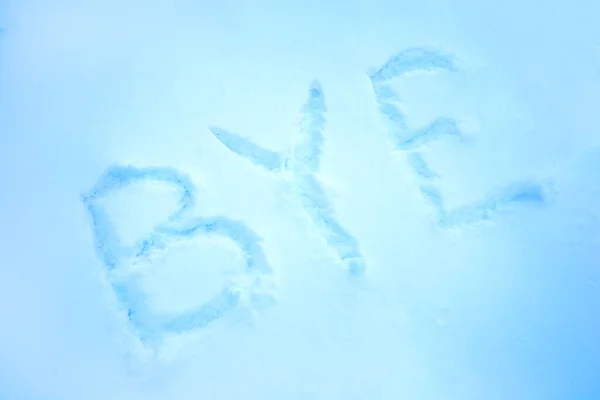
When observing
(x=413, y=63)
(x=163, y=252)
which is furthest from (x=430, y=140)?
(x=163, y=252)

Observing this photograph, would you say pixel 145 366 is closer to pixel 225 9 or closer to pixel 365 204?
pixel 365 204

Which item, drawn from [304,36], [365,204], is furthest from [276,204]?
[304,36]

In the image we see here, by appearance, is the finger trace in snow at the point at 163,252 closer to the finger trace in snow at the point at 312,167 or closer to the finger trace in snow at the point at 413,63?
the finger trace in snow at the point at 312,167

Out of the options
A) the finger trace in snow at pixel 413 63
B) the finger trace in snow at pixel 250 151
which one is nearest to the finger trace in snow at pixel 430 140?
the finger trace in snow at pixel 413 63

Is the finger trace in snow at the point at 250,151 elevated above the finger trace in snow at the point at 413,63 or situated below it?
below

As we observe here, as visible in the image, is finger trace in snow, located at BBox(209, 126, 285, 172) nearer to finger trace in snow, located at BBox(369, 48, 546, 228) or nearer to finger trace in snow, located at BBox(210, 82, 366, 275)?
finger trace in snow, located at BBox(210, 82, 366, 275)

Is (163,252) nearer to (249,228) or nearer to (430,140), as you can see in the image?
(249,228)

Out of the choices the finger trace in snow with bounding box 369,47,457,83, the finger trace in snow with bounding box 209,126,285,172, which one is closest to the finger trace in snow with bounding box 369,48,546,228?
the finger trace in snow with bounding box 369,47,457,83
